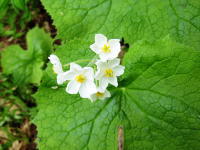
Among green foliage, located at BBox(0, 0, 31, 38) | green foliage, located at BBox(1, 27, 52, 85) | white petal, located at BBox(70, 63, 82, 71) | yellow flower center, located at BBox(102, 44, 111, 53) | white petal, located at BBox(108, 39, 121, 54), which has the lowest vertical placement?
white petal, located at BBox(70, 63, 82, 71)

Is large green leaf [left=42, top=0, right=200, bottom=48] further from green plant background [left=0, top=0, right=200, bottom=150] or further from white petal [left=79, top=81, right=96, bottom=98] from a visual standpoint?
white petal [left=79, top=81, right=96, bottom=98]

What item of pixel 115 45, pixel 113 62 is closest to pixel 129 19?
pixel 115 45

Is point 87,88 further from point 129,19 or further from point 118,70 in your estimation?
point 129,19

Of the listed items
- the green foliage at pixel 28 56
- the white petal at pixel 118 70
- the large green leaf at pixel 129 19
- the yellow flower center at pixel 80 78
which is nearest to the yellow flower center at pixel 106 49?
the white petal at pixel 118 70

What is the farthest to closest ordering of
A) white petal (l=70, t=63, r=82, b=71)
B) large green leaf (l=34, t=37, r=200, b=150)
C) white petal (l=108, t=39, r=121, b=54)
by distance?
large green leaf (l=34, t=37, r=200, b=150), white petal (l=108, t=39, r=121, b=54), white petal (l=70, t=63, r=82, b=71)

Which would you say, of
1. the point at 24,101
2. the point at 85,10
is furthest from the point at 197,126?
the point at 24,101

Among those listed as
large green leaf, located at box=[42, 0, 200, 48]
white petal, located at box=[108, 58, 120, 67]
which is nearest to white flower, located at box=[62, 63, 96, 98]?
white petal, located at box=[108, 58, 120, 67]
